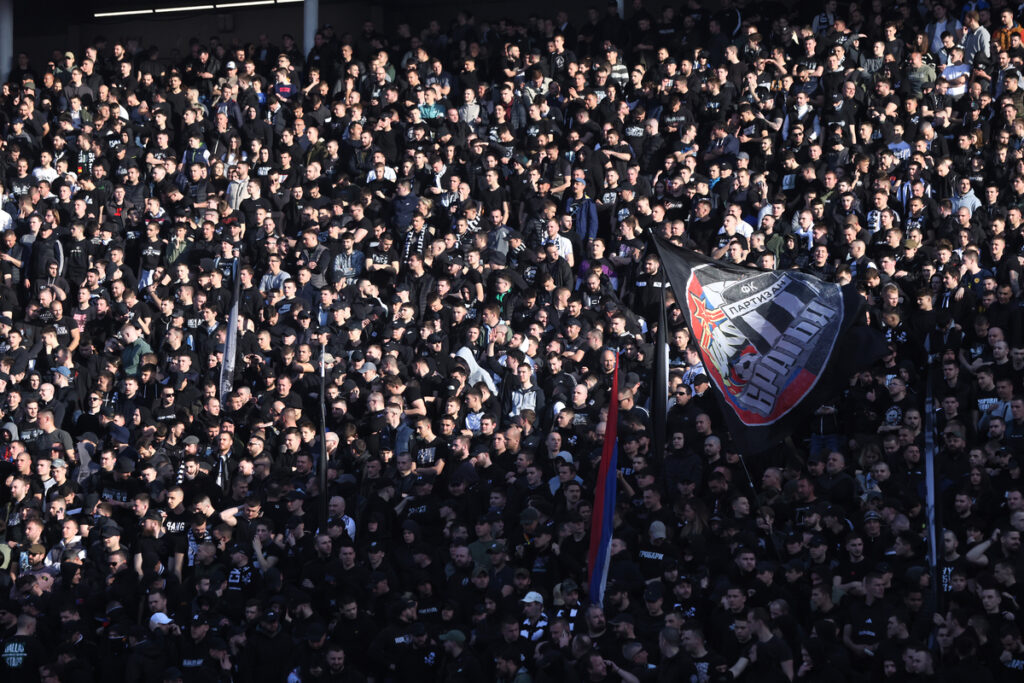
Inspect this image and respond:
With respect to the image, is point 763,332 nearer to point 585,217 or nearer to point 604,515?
point 604,515

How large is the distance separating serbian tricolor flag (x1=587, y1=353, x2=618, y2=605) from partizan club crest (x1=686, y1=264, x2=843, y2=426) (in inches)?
42.3

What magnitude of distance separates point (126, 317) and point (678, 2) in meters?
11.7

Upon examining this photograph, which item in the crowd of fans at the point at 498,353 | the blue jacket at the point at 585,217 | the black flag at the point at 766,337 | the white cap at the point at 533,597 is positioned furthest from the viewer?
the blue jacket at the point at 585,217

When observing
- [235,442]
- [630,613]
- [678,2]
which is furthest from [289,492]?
[678,2]

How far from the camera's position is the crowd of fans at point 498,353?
1524 centimetres

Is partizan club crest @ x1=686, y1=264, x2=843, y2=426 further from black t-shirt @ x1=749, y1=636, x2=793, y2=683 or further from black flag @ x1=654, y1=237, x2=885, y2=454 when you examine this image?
black t-shirt @ x1=749, y1=636, x2=793, y2=683

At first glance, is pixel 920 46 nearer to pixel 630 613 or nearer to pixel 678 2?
pixel 678 2

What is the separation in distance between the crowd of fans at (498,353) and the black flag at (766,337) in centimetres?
82

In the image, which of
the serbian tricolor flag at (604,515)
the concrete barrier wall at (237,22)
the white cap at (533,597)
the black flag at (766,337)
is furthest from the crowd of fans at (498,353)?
the concrete barrier wall at (237,22)

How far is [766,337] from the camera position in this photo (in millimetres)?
14664

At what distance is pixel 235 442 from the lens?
732 inches

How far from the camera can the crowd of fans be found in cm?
1524

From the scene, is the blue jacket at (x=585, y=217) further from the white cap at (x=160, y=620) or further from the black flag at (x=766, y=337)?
the white cap at (x=160, y=620)

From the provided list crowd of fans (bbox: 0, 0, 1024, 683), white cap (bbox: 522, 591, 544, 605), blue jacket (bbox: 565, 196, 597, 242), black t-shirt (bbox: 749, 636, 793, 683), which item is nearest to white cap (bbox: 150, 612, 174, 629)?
crowd of fans (bbox: 0, 0, 1024, 683)
